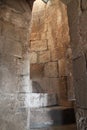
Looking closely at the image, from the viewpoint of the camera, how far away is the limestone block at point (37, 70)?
4.05 meters

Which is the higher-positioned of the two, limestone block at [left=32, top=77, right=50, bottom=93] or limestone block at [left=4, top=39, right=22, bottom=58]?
limestone block at [left=4, top=39, right=22, bottom=58]

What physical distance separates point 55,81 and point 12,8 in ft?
6.41

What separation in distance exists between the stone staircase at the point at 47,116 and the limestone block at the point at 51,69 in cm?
94

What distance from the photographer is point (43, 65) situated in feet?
13.5

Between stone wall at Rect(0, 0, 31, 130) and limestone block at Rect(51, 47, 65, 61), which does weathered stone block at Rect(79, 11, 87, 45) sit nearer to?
stone wall at Rect(0, 0, 31, 130)

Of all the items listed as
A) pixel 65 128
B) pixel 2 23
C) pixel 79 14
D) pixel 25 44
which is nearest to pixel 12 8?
pixel 2 23

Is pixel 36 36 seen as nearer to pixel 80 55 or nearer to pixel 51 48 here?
pixel 51 48

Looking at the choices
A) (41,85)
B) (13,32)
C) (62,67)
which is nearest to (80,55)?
(13,32)

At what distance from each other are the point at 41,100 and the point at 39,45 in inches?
72.6

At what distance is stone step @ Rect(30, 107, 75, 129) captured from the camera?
2436mm

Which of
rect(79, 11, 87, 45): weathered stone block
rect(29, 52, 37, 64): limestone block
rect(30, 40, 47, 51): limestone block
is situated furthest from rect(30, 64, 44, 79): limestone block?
rect(79, 11, 87, 45): weathered stone block

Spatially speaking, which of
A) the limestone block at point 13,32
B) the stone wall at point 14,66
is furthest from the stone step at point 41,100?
the limestone block at point 13,32

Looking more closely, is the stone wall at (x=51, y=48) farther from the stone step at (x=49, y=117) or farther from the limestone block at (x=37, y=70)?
the stone step at (x=49, y=117)

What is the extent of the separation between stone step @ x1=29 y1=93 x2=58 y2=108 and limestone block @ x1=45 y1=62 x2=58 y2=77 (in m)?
0.72
